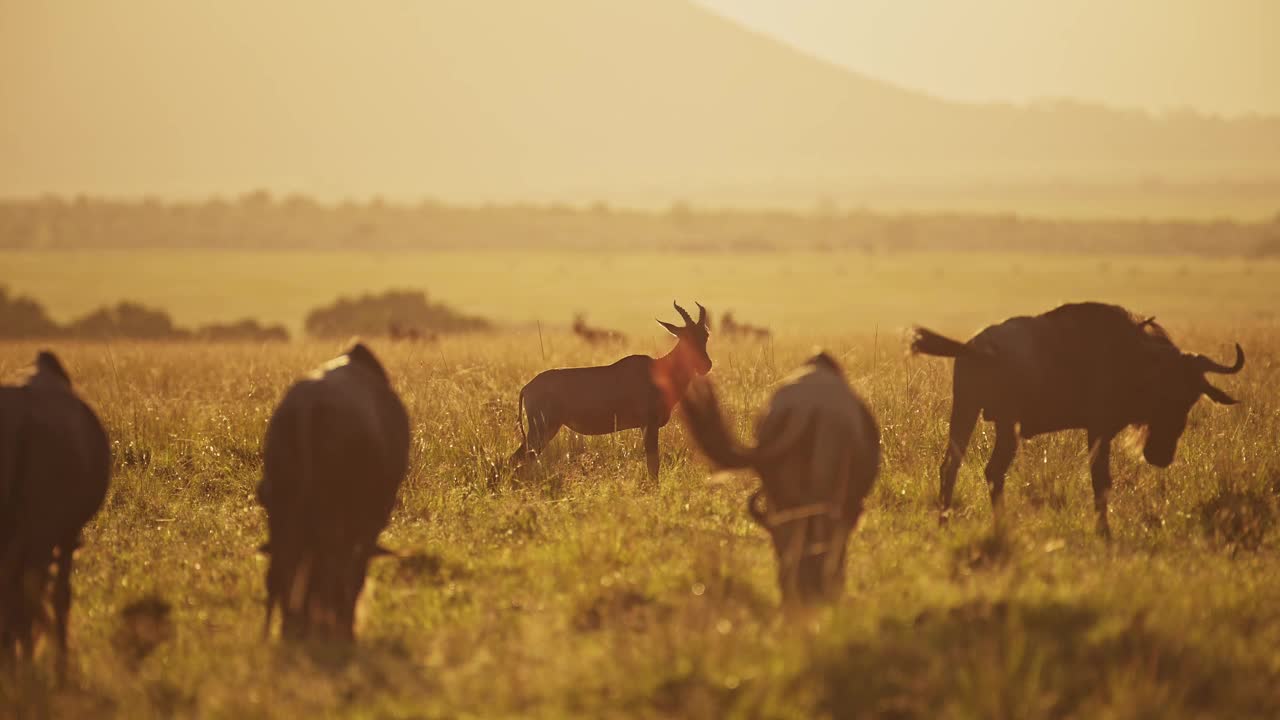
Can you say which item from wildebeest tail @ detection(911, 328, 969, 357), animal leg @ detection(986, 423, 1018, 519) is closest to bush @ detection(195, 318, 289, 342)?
animal leg @ detection(986, 423, 1018, 519)

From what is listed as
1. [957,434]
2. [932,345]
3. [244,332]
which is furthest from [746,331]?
[244,332]

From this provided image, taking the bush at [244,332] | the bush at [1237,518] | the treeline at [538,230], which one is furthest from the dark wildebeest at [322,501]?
the treeline at [538,230]

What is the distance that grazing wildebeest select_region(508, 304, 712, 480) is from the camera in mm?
9852

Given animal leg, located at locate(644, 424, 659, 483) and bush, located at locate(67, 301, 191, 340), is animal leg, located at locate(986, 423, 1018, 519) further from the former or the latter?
bush, located at locate(67, 301, 191, 340)

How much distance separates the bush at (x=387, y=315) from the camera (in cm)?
4109

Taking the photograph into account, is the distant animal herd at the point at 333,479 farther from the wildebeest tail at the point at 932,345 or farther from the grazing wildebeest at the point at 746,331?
the grazing wildebeest at the point at 746,331

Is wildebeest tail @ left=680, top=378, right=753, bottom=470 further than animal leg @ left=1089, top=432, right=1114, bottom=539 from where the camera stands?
No

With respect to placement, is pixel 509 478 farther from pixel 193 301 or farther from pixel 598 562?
pixel 193 301

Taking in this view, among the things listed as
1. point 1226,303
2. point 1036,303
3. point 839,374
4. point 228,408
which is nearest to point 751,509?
point 839,374

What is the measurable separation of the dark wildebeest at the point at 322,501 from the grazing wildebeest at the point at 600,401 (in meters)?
3.60

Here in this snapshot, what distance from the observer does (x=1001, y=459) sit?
28.4ft

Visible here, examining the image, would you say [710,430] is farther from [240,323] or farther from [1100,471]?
[240,323]

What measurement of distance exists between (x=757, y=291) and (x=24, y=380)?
60.4 meters

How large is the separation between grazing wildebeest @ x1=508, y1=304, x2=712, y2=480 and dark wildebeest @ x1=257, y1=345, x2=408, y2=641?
3598mm
